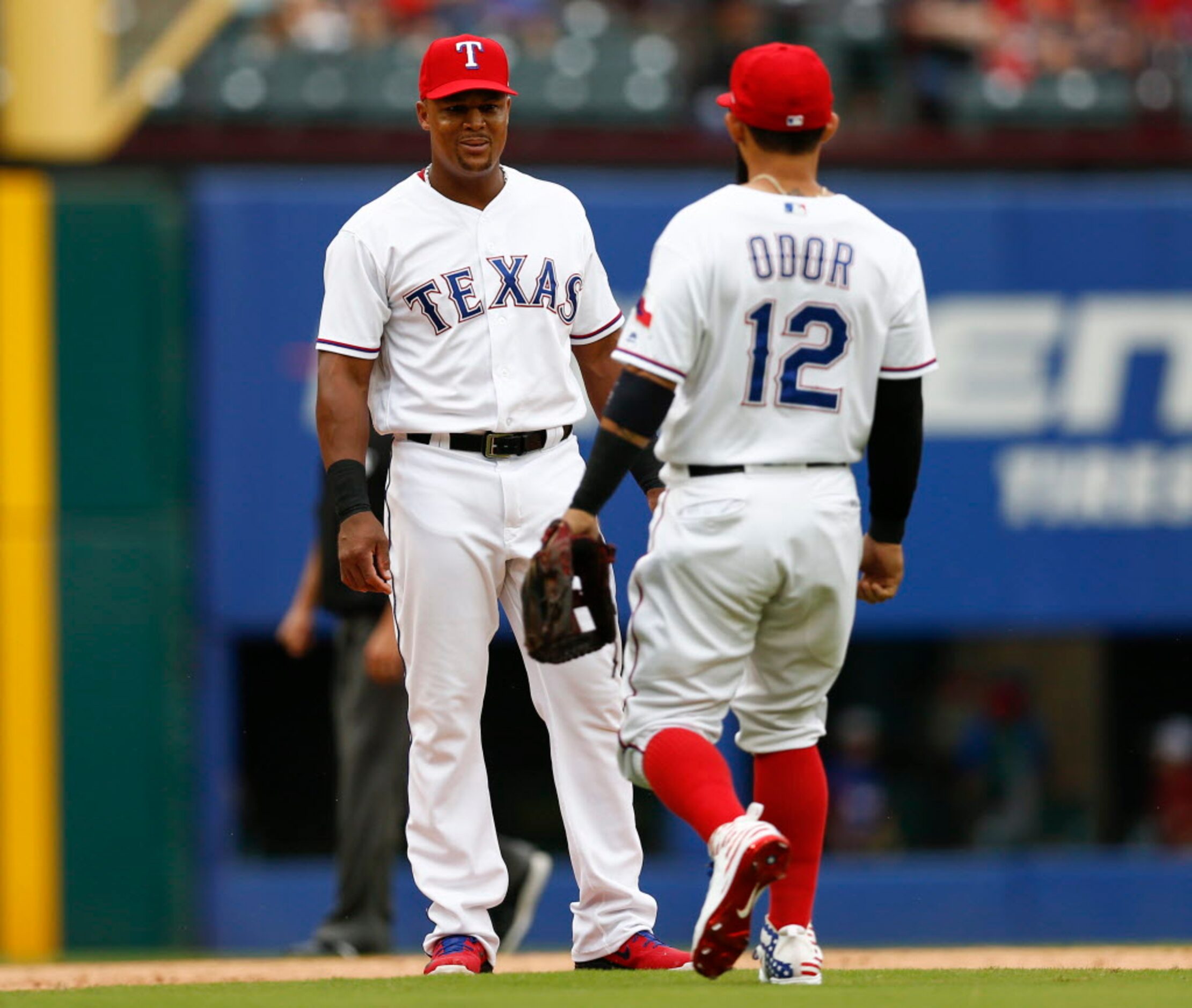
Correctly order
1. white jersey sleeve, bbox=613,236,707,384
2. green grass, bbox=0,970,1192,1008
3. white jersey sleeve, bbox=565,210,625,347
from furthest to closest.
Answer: white jersey sleeve, bbox=565,210,625,347
white jersey sleeve, bbox=613,236,707,384
green grass, bbox=0,970,1192,1008

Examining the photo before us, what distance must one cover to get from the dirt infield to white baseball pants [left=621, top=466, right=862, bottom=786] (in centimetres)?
77

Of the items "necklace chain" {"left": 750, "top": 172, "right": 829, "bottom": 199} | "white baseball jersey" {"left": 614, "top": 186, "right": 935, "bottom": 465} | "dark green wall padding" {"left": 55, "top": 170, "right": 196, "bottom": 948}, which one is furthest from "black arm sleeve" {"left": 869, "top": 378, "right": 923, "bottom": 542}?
"dark green wall padding" {"left": 55, "top": 170, "right": 196, "bottom": 948}

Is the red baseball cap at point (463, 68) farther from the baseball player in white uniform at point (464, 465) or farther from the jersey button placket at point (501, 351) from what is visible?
the jersey button placket at point (501, 351)

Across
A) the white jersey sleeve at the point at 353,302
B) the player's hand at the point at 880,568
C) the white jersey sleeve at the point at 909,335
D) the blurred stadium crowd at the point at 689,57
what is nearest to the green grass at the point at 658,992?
the player's hand at the point at 880,568

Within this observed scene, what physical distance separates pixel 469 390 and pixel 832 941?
19.9 ft

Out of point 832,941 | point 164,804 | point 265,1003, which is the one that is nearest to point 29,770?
point 164,804

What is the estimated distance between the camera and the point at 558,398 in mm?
4551

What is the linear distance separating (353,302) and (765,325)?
91 cm

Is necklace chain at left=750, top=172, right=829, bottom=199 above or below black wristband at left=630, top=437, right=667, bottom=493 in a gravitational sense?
above

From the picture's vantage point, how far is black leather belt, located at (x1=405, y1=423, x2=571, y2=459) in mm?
4461

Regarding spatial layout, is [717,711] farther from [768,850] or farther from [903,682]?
[903,682]

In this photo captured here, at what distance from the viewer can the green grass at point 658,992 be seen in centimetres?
371

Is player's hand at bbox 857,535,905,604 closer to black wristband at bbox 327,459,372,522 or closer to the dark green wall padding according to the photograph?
black wristband at bbox 327,459,372,522

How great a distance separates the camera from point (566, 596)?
13.6 feet
